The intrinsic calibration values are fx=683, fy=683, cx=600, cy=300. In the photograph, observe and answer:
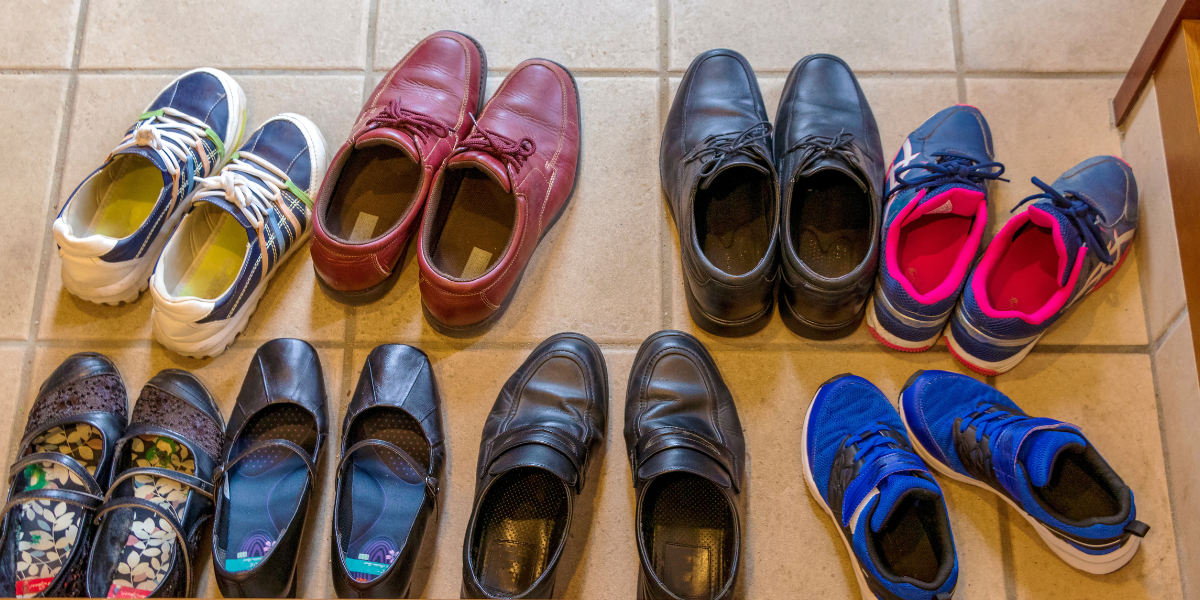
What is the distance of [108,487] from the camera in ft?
4.09

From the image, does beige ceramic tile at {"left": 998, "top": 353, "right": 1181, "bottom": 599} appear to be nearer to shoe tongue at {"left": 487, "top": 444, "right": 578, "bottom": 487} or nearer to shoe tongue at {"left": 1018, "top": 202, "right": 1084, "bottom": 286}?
shoe tongue at {"left": 1018, "top": 202, "right": 1084, "bottom": 286}

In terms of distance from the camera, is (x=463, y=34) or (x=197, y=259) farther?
(x=463, y=34)

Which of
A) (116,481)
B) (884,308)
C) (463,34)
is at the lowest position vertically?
(116,481)

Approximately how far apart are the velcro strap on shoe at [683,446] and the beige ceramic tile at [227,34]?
100 cm

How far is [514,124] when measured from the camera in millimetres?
1337

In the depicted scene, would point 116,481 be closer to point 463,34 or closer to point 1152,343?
point 463,34

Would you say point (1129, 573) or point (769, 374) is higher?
point (769, 374)

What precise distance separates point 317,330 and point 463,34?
682 millimetres

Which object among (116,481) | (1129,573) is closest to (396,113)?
(116,481)

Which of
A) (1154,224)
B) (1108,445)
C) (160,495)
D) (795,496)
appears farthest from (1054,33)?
(160,495)

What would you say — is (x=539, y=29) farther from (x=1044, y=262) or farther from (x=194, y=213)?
(x=1044, y=262)

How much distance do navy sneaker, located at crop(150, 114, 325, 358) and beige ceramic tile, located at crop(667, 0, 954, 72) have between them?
81 cm

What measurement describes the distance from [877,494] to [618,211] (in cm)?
70

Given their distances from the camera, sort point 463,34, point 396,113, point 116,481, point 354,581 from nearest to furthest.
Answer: point 354,581
point 116,481
point 396,113
point 463,34
